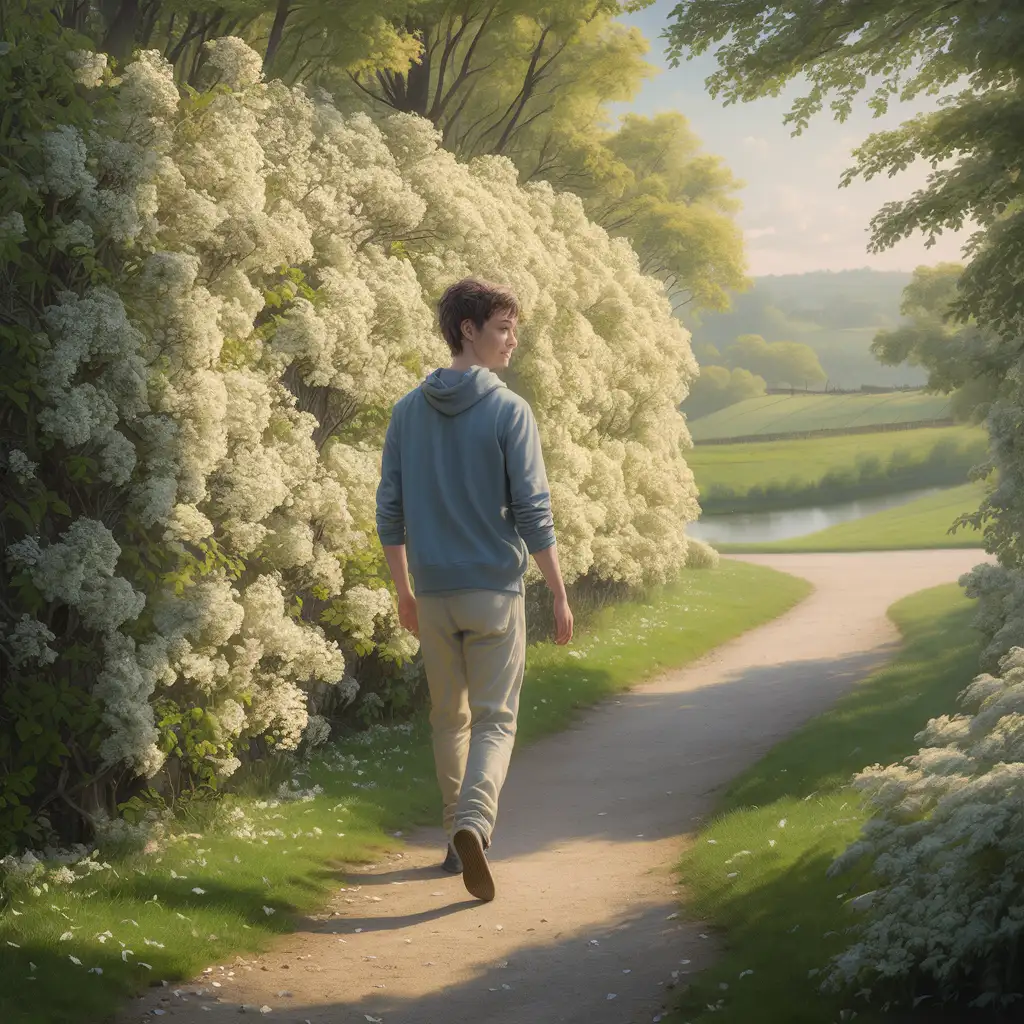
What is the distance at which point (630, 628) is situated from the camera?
21.6 meters

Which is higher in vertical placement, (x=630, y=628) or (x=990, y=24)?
(x=990, y=24)

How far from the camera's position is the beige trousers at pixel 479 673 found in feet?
21.6

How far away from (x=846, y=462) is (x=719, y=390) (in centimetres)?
5649

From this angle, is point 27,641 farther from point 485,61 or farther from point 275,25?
point 485,61

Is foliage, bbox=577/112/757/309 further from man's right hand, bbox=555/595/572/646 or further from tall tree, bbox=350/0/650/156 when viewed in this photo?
man's right hand, bbox=555/595/572/646

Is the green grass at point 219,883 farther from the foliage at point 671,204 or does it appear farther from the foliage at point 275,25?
the foliage at point 671,204

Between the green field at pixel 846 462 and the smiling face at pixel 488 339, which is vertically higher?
the smiling face at pixel 488 339

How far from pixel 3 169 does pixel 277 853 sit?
15.6ft

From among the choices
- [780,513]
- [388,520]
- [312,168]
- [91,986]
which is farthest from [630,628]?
[780,513]

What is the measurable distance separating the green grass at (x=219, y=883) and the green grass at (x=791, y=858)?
8.09 feet

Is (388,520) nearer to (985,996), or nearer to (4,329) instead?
(4,329)

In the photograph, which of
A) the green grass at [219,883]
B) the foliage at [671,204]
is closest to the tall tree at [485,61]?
the foliage at [671,204]

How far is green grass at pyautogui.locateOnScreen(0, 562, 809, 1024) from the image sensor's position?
19.6 feet

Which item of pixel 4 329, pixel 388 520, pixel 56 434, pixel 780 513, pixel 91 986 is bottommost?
pixel 780 513
